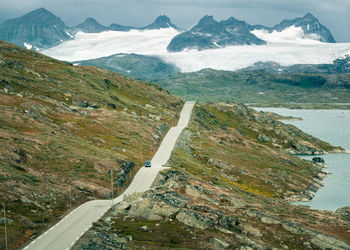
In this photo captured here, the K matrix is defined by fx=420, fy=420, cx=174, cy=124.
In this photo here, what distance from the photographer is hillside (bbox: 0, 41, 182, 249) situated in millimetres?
62312

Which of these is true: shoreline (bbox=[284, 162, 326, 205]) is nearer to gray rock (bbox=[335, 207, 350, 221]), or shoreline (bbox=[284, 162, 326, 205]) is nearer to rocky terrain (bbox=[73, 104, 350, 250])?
rocky terrain (bbox=[73, 104, 350, 250])

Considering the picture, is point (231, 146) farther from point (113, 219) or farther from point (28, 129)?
point (113, 219)

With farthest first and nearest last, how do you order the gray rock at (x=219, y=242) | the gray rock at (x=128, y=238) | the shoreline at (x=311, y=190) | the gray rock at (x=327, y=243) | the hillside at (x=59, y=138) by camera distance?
the shoreline at (x=311, y=190)
the hillside at (x=59, y=138)
the gray rock at (x=327, y=243)
the gray rock at (x=219, y=242)
the gray rock at (x=128, y=238)

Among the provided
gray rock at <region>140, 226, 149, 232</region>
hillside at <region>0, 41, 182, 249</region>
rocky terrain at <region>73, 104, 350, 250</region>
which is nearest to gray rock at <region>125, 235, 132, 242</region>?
rocky terrain at <region>73, 104, 350, 250</region>

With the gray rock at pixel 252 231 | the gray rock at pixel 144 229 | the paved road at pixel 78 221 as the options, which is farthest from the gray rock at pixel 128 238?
the gray rock at pixel 252 231

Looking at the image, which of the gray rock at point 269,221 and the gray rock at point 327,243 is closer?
the gray rock at point 327,243

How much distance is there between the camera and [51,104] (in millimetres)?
133000

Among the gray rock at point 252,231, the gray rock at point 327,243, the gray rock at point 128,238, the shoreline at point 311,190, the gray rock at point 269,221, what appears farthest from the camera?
the shoreline at point 311,190

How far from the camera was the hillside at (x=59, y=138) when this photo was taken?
204 ft

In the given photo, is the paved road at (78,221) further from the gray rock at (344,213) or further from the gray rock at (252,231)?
the gray rock at (344,213)

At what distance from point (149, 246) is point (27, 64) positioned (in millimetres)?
139177

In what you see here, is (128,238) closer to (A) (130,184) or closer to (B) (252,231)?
(B) (252,231)

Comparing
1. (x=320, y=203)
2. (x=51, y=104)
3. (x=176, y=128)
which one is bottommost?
(x=320, y=203)

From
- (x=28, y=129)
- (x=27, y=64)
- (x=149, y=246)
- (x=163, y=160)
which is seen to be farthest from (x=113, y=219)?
(x=27, y=64)
